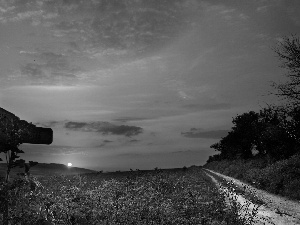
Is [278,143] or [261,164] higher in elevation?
[278,143]

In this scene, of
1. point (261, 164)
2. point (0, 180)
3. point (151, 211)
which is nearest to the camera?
point (0, 180)

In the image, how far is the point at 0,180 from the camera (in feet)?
10.1

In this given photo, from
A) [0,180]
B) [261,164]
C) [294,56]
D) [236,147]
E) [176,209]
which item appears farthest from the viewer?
[236,147]

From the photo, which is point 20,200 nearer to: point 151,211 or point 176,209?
point 151,211

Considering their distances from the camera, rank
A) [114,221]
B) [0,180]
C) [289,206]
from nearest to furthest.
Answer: [0,180]
[114,221]
[289,206]

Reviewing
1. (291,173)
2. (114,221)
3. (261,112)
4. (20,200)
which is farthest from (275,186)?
(261,112)

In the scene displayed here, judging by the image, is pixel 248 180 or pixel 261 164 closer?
pixel 248 180

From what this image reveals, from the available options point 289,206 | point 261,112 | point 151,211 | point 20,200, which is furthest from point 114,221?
point 261,112

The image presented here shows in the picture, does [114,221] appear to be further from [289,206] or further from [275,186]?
[275,186]

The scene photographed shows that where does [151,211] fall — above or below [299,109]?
below

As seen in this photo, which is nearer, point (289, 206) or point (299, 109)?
point (289, 206)

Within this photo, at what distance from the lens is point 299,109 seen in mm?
24766

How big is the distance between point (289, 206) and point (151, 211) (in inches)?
299

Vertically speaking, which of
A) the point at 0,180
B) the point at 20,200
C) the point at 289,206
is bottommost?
the point at 289,206
